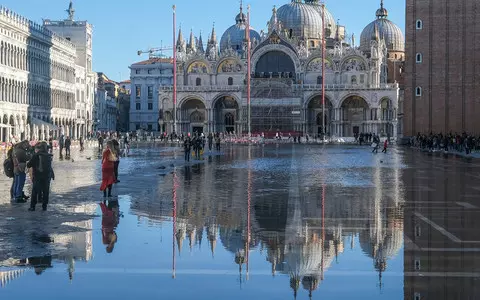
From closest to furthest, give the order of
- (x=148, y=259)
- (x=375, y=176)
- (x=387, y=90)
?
(x=148, y=259)
(x=375, y=176)
(x=387, y=90)

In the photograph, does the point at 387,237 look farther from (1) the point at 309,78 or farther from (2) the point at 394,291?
(1) the point at 309,78

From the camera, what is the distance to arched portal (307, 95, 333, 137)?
12050 cm

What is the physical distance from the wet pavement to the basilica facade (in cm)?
9534

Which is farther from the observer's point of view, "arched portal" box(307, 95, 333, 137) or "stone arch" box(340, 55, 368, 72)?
"arched portal" box(307, 95, 333, 137)

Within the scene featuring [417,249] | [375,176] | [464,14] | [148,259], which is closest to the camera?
[148,259]

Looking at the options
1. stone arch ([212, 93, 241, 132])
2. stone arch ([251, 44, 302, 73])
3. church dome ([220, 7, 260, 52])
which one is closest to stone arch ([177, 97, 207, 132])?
stone arch ([212, 93, 241, 132])

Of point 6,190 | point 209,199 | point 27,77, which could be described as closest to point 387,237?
point 209,199

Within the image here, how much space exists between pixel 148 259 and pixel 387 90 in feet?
353

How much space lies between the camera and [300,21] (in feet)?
432

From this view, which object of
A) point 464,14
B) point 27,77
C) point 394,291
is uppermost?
point 464,14

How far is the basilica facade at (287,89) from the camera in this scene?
387 feet

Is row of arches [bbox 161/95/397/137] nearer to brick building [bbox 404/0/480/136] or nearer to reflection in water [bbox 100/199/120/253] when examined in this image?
brick building [bbox 404/0/480/136]

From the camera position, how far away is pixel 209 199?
20.7 meters

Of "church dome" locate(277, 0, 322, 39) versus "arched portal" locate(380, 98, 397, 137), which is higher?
"church dome" locate(277, 0, 322, 39)
